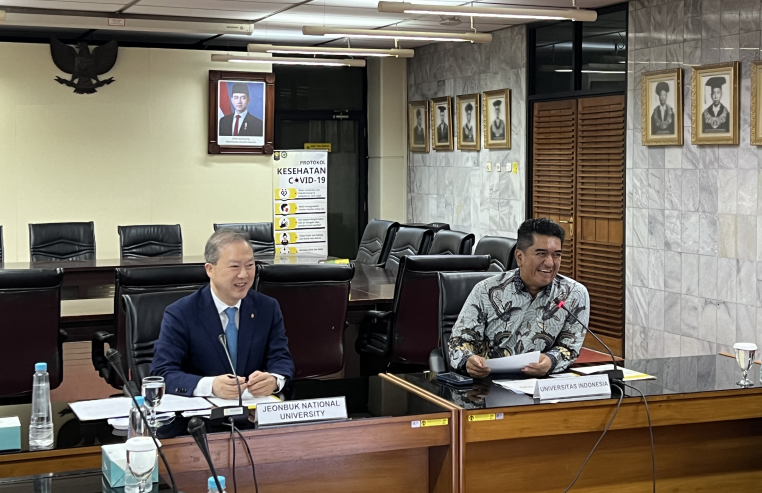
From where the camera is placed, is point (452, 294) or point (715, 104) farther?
point (715, 104)

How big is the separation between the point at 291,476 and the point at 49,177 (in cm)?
Answer: 742

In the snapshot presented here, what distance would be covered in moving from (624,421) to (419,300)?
2432mm

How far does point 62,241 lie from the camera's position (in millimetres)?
8156

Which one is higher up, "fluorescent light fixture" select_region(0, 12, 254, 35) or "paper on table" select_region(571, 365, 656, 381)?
"fluorescent light fixture" select_region(0, 12, 254, 35)

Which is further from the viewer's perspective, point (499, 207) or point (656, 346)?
point (499, 207)

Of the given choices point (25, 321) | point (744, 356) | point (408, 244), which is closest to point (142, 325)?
point (25, 321)

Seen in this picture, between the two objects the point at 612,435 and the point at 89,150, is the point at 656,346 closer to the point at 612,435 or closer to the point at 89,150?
the point at 612,435

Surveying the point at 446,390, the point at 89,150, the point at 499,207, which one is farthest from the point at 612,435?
the point at 89,150

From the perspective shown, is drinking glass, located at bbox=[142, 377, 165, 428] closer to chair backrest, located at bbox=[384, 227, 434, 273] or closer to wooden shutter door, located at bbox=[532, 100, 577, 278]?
chair backrest, located at bbox=[384, 227, 434, 273]

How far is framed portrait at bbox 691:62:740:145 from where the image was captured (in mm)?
6461

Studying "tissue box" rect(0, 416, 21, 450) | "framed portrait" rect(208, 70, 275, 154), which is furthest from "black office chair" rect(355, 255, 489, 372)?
"framed portrait" rect(208, 70, 275, 154)

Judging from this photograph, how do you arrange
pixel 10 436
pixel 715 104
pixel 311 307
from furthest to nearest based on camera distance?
1. pixel 715 104
2. pixel 311 307
3. pixel 10 436

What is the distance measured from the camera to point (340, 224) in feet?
38.3

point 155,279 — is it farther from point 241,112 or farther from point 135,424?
point 241,112
